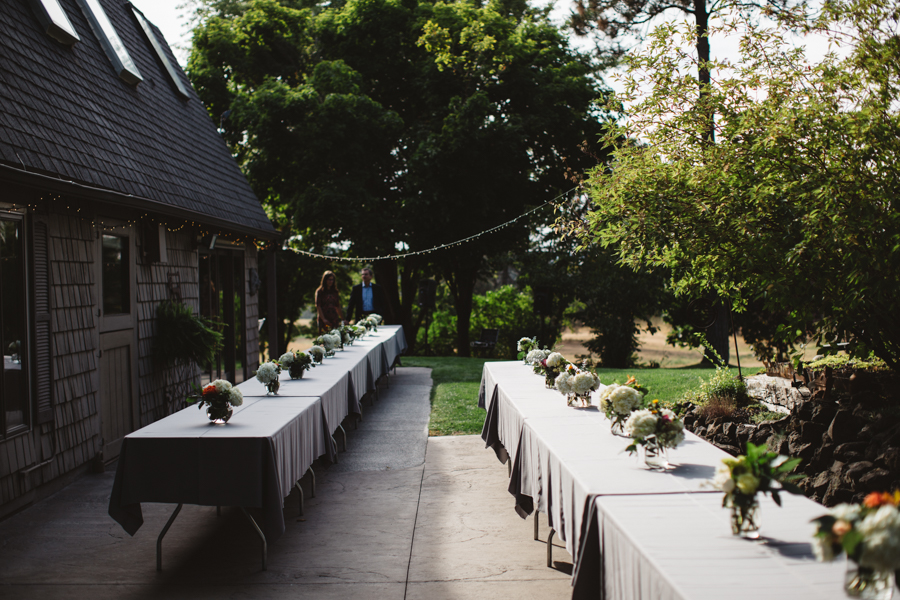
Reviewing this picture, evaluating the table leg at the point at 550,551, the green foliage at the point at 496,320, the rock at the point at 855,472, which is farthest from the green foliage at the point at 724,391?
the green foliage at the point at 496,320

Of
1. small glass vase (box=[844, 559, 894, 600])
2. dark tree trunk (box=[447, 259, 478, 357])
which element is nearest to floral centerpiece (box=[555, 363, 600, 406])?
small glass vase (box=[844, 559, 894, 600])

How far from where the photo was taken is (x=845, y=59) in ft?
16.5

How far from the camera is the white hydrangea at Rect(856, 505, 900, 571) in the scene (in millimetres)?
1803

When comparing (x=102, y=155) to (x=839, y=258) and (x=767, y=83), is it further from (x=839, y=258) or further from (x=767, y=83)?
(x=839, y=258)

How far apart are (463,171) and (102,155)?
36.4ft

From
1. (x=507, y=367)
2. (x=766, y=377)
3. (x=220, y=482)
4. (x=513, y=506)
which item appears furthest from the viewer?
(x=507, y=367)

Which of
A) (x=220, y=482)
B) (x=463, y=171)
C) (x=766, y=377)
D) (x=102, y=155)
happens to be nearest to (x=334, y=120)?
(x=463, y=171)

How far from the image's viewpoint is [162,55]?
11141 mm

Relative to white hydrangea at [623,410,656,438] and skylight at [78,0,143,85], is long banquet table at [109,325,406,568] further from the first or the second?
skylight at [78,0,143,85]

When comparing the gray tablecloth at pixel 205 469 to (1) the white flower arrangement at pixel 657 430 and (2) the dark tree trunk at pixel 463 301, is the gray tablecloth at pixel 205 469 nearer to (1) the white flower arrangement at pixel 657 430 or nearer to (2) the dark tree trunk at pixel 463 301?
(1) the white flower arrangement at pixel 657 430

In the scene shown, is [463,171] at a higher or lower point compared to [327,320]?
higher

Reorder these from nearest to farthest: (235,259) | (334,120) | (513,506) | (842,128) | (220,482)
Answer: (220,482)
(842,128)
(513,506)
(235,259)
(334,120)

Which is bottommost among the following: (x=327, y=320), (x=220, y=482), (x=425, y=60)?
(x=220, y=482)

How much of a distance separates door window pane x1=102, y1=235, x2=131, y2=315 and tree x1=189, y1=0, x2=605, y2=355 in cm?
923
